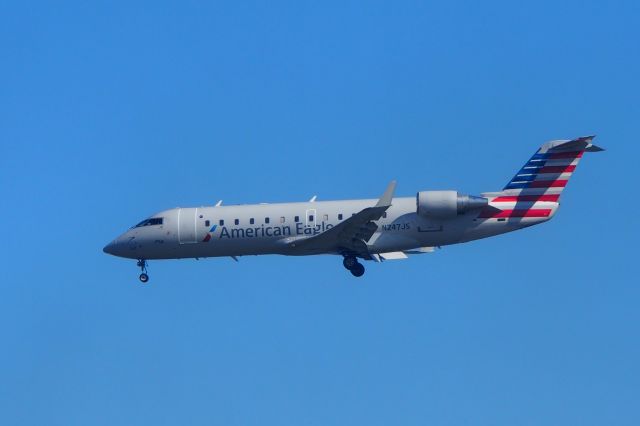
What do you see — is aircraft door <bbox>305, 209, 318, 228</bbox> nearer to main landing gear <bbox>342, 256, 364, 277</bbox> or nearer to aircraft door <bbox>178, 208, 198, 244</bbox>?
main landing gear <bbox>342, 256, 364, 277</bbox>

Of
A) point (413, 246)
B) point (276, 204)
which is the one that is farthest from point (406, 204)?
point (276, 204)

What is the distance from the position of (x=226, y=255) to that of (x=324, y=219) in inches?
170

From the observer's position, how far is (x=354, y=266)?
170ft

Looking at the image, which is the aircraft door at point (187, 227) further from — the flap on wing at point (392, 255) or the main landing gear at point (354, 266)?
the flap on wing at point (392, 255)

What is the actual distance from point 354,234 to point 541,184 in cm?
745

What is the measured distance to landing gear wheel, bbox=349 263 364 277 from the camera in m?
51.8

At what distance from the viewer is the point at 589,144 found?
5003cm

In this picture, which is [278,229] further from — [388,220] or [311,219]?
[388,220]

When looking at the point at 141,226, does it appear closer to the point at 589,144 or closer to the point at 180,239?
the point at 180,239

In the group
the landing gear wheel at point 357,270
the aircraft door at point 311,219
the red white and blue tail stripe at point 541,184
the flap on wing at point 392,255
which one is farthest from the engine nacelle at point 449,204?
the aircraft door at point 311,219

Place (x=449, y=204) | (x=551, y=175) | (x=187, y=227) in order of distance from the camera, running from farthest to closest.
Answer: (x=187, y=227) → (x=551, y=175) → (x=449, y=204)

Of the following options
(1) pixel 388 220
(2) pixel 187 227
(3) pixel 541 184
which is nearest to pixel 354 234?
(1) pixel 388 220

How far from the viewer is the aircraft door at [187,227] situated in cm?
5288

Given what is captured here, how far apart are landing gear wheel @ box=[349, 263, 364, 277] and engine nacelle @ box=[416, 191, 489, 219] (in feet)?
11.9
